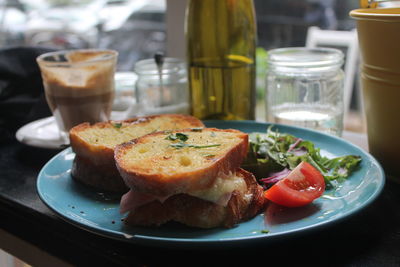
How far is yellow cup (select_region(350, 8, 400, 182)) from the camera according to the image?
3.64ft

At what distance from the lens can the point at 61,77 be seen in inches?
61.5

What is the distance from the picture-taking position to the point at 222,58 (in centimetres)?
169

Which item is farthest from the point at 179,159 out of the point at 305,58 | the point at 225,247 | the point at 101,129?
the point at 305,58

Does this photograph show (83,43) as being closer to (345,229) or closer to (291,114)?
(291,114)

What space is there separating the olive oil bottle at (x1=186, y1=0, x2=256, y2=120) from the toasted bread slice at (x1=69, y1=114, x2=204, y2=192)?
31 centimetres

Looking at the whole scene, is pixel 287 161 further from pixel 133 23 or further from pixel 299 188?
pixel 133 23

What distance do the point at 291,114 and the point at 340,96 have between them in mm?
170

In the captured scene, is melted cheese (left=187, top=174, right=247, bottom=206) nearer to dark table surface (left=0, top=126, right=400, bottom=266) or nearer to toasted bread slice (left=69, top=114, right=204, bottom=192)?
dark table surface (left=0, top=126, right=400, bottom=266)

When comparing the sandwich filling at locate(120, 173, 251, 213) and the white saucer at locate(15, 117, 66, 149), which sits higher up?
the sandwich filling at locate(120, 173, 251, 213)

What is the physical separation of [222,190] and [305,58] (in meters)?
0.82

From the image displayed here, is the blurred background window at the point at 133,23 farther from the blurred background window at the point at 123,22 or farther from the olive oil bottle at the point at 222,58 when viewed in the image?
the olive oil bottle at the point at 222,58

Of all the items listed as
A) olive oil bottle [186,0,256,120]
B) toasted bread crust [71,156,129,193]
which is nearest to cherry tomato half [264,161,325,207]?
toasted bread crust [71,156,129,193]

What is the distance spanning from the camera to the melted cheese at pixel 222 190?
923mm

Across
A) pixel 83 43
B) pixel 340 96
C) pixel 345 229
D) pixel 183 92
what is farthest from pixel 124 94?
pixel 83 43
